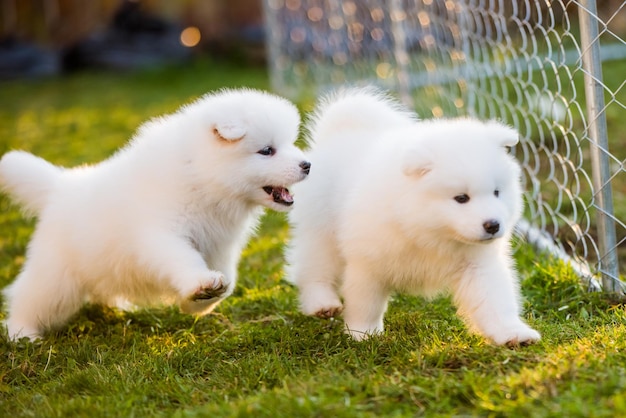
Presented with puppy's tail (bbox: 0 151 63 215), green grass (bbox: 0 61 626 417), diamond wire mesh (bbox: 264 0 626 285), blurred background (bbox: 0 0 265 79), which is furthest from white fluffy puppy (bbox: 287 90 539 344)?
blurred background (bbox: 0 0 265 79)

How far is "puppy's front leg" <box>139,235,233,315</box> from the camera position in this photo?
2.99 m

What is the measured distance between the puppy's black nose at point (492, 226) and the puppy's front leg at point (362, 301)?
1.70 ft

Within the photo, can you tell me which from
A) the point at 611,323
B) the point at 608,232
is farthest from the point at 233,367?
the point at 608,232

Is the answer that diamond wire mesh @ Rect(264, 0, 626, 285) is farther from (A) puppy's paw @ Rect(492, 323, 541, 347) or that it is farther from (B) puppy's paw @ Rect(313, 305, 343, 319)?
(B) puppy's paw @ Rect(313, 305, 343, 319)

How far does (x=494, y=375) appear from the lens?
98.7 inches

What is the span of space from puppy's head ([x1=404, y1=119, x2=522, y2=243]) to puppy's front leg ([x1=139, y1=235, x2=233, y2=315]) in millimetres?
762

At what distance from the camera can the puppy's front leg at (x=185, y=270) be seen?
299 cm

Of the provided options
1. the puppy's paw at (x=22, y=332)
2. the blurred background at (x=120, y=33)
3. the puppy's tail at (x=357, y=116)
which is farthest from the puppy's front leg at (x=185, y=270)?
the blurred background at (x=120, y=33)

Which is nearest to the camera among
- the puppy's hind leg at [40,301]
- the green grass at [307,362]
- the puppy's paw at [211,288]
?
the green grass at [307,362]

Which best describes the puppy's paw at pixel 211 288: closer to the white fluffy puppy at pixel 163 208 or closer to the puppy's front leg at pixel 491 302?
the white fluffy puppy at pixel 163 208

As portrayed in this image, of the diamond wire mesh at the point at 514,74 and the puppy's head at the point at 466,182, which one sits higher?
the puppy's head at the point at 466,182

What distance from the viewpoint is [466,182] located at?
2740 mm

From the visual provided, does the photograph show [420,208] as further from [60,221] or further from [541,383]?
[60,221]

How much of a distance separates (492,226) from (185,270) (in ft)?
3.56
